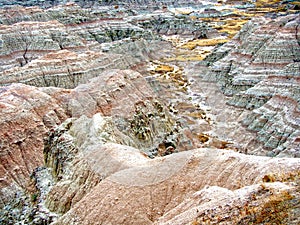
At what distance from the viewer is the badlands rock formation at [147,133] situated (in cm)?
1933

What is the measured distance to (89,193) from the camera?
23.7 metres

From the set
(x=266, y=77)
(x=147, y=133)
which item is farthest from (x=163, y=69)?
(x=147, y=133)

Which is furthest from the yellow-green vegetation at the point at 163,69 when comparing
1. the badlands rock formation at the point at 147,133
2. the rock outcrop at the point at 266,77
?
the rock outcrop at the point at 266,77

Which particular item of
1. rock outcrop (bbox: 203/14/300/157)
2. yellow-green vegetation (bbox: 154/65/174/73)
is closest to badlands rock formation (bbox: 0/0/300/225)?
rock outcrop (bbox: 203/14/300/157)

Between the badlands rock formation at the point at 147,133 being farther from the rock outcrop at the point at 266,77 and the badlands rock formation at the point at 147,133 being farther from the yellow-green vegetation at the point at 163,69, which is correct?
the yellow-green vegetation at the point at 163,69

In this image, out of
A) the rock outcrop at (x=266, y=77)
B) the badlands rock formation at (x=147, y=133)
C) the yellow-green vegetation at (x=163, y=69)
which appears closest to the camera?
the badlands rock formation at (x=147, y=133)

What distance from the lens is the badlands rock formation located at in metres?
19.3

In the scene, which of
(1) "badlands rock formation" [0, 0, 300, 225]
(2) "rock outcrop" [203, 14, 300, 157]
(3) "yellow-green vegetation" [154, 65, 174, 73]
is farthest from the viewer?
(3) "yellow-green vegetation" [154, 65, 174, 73]

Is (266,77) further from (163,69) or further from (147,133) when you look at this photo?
(163,69)

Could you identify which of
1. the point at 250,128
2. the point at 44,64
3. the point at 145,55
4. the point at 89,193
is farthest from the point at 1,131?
the point at 145,55

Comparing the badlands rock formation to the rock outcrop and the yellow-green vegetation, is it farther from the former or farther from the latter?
the yellow-green vegetation

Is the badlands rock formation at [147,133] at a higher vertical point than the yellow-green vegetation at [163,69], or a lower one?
higher

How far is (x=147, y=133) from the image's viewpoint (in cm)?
3997

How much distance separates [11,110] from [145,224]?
2124 cm
